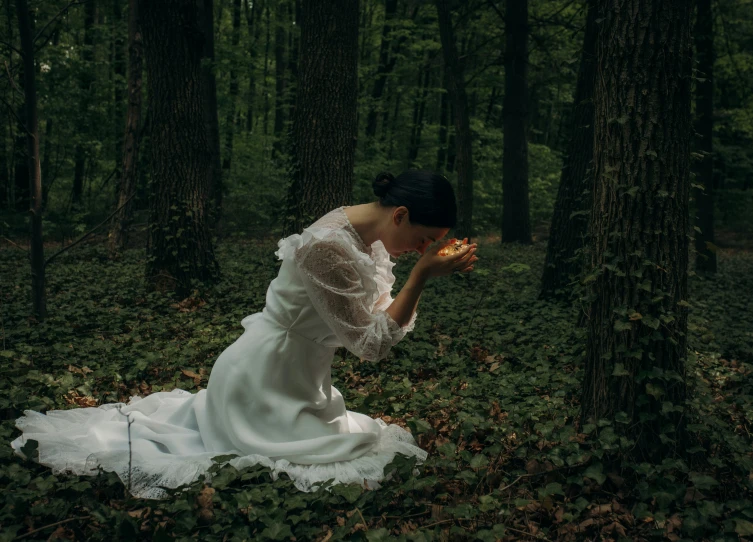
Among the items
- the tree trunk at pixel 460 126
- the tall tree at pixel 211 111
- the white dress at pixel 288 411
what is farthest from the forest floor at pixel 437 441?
the tall tree at pixel 211 111

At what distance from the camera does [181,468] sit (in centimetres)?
340

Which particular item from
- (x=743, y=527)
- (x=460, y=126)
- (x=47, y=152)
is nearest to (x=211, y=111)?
(x=47, y=152)

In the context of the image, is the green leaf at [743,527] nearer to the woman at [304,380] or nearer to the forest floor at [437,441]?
the forest floor at [437,441]

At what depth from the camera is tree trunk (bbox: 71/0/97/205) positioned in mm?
18109

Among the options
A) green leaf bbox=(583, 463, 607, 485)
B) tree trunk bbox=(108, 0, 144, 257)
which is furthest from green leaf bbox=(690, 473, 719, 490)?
tree trunk bbox=(108, 0, 144, 257)

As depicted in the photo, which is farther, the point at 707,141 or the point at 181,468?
the point at 707,141

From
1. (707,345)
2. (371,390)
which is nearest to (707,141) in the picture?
(707,345)

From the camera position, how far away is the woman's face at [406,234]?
10.6 feet

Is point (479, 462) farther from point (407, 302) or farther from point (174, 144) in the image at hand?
point (174, 144)

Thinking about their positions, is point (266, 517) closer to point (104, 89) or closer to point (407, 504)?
point (407, 504)

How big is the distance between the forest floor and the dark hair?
1340mm

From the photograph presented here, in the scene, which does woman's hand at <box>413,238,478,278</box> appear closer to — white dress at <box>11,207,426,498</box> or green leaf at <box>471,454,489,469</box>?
white dress at <box>11,207,426,498</box>

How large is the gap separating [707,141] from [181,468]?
12572mm

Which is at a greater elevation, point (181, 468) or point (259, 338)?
point (259, 338)
